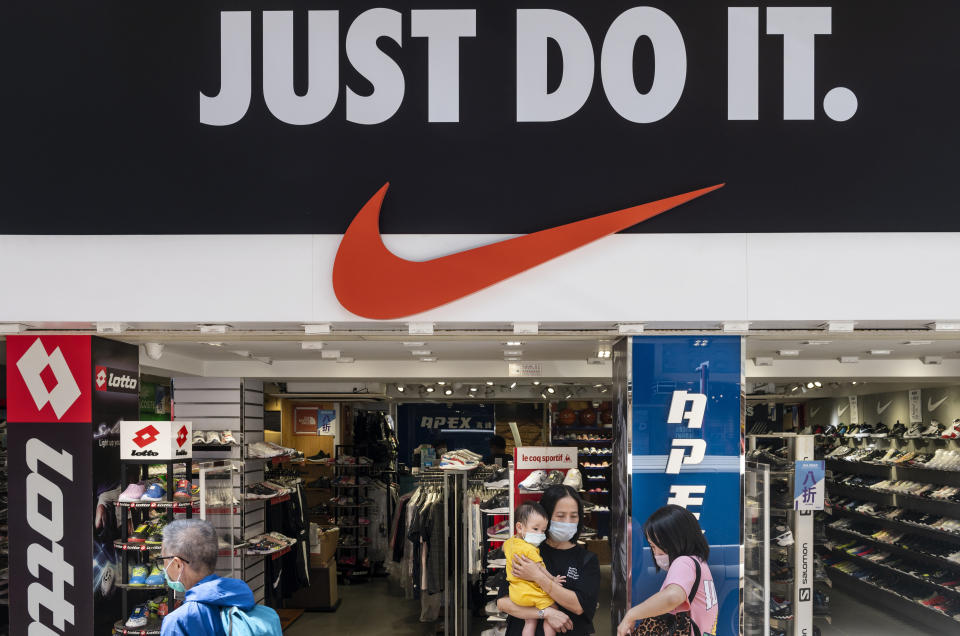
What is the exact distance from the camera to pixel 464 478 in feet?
24.5

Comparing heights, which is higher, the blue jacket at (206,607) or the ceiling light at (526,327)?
the ceiling light at (526,327)

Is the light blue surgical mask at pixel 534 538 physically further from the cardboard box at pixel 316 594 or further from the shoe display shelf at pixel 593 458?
the shoe display shelf at pixel 593 458

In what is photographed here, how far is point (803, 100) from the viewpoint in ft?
16.3

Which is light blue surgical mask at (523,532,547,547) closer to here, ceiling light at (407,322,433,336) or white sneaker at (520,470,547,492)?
white sneaker at (520,470,547,492)

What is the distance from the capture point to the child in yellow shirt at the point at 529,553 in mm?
4785

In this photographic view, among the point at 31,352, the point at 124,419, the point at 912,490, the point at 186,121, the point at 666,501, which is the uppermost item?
the point at 186,121

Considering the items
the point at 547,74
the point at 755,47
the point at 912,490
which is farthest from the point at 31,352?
the point at 912,490

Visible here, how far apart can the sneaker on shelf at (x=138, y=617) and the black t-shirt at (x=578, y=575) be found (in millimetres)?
2662

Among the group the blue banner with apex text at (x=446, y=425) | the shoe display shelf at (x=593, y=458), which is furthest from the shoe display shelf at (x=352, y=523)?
the blue banner with apex text at (x=446, y=425)

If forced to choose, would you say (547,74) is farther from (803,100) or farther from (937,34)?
(937,34)

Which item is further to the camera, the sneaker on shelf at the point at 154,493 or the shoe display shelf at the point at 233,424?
the shoe display shelf at the point at 233,424

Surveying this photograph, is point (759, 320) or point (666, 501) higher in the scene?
point (759, 320)

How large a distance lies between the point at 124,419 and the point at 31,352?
790 mm

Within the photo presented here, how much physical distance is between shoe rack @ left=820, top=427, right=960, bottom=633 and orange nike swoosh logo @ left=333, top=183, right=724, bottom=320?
19.4 feet
